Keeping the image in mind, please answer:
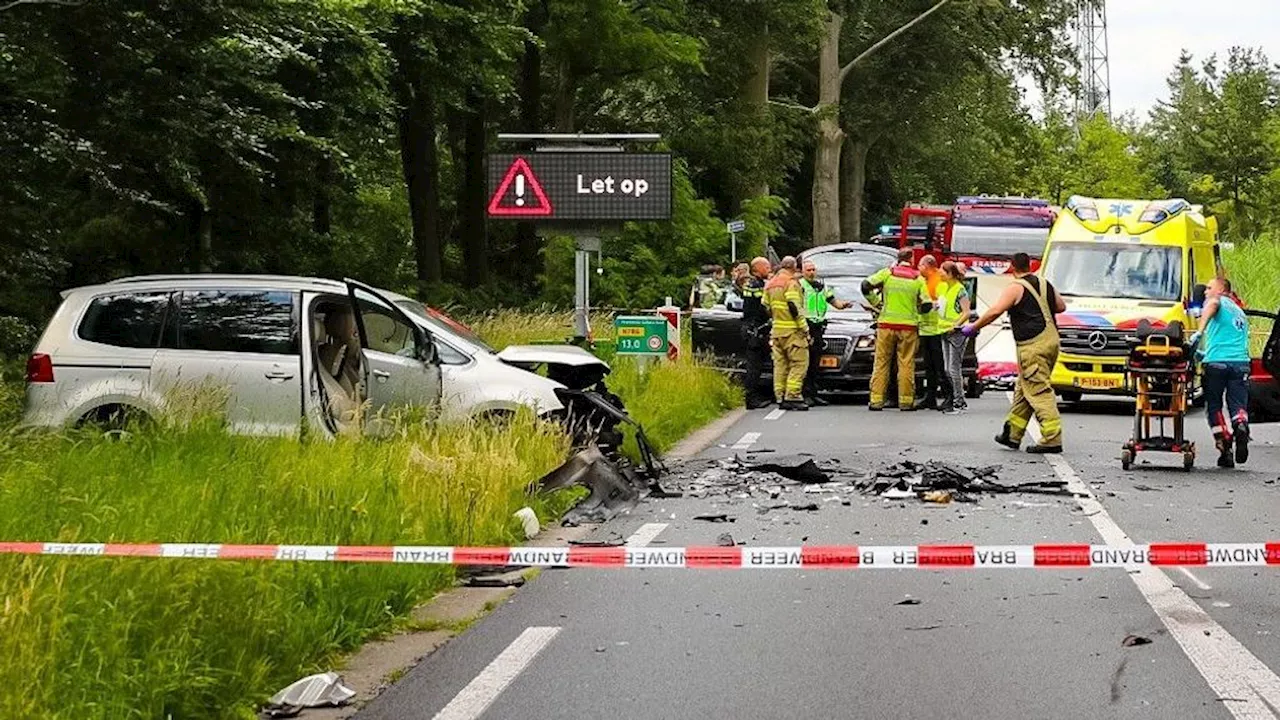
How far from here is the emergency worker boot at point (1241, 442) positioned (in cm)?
1417

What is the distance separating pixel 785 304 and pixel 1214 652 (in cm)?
1336

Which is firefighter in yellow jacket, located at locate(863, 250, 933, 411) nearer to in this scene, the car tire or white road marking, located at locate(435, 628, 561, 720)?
the car tire

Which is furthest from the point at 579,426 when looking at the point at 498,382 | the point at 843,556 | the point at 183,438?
the point at 843,556

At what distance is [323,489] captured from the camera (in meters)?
9.02

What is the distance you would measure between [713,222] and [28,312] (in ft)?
55.4

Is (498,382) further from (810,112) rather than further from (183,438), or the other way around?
(810,112)

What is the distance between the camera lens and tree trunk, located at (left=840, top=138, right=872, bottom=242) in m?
57.2

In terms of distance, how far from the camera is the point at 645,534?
10391mm

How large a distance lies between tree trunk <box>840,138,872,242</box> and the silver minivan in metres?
44.7

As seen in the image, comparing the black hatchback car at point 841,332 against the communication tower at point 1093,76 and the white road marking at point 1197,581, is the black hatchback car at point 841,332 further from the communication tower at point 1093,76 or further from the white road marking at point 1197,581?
the communication tower at point 1093,76

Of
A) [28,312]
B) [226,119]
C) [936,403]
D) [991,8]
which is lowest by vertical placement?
[936,403]

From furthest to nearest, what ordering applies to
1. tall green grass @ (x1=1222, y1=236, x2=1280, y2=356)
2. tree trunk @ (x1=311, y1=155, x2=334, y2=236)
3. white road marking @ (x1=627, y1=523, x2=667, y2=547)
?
tall green grass @ (x1=1222, y1=236, x2=1280, y2=356) < tree trunk @ (x1=311, y1=155, x2=334, y2=236) < white road marking @ (x1=627, y1=523, x2=667, y2=547)

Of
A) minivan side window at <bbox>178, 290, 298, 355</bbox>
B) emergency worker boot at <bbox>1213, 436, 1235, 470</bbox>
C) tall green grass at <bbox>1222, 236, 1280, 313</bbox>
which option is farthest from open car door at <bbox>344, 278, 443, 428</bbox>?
tall green grass at <bbox>1222, 236, 1280, 313</bbox>

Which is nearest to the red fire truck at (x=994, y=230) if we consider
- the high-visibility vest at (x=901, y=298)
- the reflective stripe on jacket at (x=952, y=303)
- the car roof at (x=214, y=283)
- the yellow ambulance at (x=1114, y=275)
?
the yellow ambulance at (x=1114, y=275)
